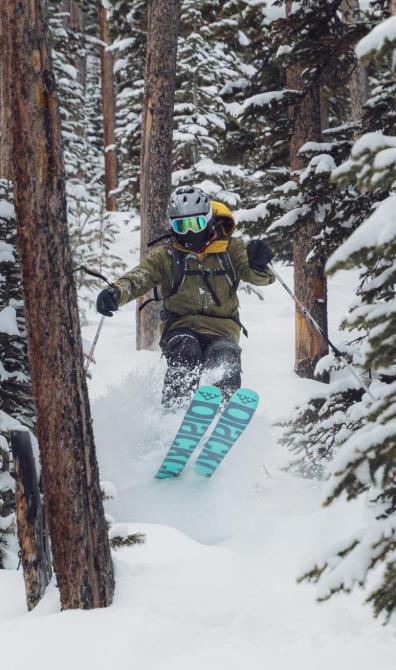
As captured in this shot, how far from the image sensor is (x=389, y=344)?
2172 mm

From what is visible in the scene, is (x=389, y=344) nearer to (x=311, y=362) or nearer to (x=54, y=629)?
(x=54, y=629)

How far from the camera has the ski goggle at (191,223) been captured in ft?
23.3

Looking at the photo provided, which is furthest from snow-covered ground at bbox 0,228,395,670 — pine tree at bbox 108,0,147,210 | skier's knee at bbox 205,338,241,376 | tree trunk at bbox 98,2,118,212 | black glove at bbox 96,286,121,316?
tree trunk at bbox 98,2,118,212

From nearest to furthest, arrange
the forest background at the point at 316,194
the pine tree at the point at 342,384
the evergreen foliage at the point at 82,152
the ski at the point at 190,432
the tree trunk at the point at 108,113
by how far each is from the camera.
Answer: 1. the forest background at the point at 316,194
2. the pine tree at the point at 342,384
3. the ski at the point at 190,432
4. the evergreen foliage at the point at 82,152
5. the tree trunk at the point at 108,113

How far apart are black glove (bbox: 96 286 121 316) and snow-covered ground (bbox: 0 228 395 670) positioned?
5.42 ft

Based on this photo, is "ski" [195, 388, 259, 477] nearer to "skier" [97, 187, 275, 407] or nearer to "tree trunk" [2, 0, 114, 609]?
"skier" [97, 187, 275, 407]

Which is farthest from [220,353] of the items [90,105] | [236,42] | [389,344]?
[90,105]

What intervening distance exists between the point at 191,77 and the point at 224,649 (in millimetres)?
14707

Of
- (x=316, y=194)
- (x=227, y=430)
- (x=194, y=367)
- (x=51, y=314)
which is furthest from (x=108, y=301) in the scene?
(x=51, y=314)

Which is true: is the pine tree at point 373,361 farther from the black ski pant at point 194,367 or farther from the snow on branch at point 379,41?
the black ski pant at point 194,367

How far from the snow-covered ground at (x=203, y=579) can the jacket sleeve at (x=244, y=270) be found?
1.73 meters

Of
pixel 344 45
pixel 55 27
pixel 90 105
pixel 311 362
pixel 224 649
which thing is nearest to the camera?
pixel 224 649

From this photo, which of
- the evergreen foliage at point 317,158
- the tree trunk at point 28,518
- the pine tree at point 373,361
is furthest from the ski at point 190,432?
the pine tree at point 373,361

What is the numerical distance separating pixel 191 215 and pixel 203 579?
4.11m
